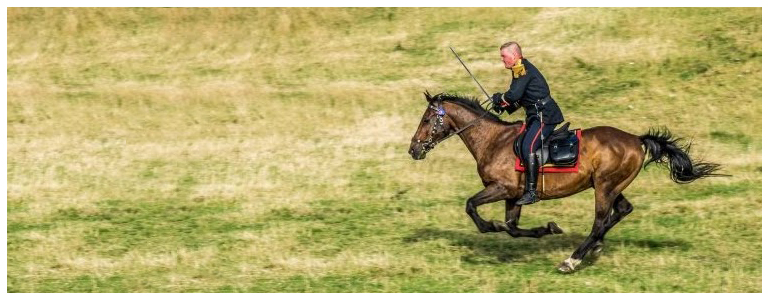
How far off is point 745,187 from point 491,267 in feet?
26.8

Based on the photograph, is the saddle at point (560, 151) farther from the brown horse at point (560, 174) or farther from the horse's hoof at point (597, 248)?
the horse's hoof at point (597, 248)

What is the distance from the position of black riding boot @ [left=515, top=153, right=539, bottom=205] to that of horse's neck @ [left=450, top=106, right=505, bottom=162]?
85 centimetres

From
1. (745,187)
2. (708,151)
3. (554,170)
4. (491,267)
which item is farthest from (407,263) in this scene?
(708,151)

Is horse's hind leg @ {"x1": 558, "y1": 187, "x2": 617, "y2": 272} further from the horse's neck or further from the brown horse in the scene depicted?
the horse's neck

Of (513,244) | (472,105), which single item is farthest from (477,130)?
(513,244)

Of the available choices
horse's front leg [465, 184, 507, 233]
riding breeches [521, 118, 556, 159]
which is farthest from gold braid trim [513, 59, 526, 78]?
horse's front leg [465, 184, 507, 233]

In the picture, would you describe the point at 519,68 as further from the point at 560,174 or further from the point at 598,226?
the point at 598,226

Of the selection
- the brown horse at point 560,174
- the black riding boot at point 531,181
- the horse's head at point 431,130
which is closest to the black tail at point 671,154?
the brown horse at point 560,174

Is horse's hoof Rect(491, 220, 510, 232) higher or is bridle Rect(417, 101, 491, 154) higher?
bridle Rect(417, 101, 491, 154)

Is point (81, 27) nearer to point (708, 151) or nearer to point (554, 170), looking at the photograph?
point (708, 151)

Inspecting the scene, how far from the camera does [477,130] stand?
19.8 m

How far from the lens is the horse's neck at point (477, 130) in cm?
1970

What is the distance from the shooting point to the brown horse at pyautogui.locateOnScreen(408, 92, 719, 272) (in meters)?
19.2

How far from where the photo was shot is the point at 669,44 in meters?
36.8
